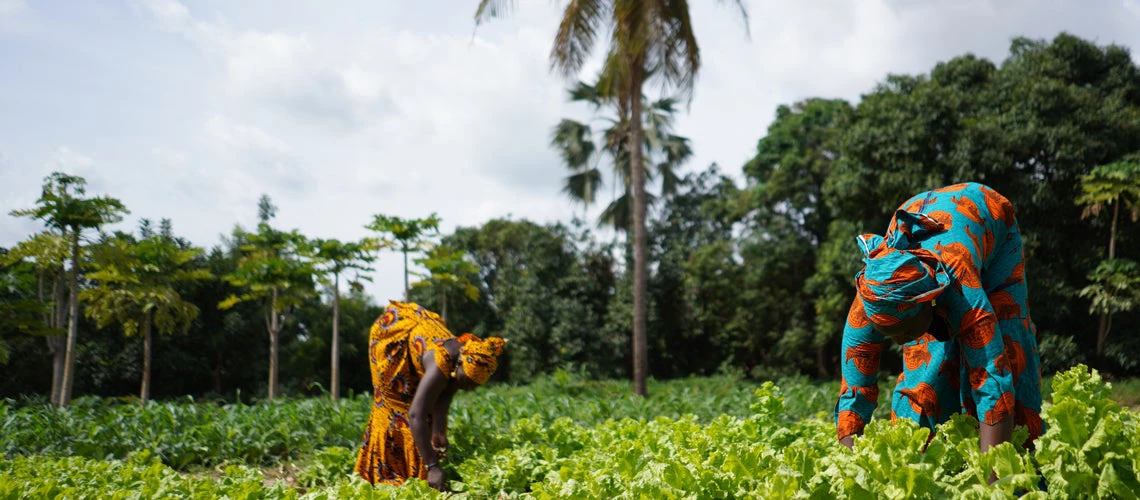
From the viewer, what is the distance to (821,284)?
15961 millimetres

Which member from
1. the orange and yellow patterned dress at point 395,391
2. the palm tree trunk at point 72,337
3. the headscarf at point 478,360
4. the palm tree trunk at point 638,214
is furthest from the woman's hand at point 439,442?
the palm tree trunk at point 638,214

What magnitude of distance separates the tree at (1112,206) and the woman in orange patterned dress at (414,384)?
1078 cm

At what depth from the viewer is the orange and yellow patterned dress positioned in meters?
4.03

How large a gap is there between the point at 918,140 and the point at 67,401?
1264cm

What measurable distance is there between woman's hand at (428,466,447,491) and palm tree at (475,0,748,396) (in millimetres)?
7772

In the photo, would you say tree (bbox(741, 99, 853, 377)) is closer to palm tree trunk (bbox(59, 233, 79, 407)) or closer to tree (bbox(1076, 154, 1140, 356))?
tree (bbox(1076, 154, 1140, 356))

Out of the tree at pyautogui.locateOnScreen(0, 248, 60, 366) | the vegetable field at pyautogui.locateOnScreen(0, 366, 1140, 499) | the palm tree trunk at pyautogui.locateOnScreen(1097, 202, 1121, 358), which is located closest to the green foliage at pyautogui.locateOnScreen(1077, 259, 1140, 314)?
the palm tree trunk at pyautogui.locateOnScreen(1097, 202, 1121, 358)

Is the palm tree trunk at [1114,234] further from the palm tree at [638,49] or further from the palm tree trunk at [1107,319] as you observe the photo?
the palm tree at [638,49]

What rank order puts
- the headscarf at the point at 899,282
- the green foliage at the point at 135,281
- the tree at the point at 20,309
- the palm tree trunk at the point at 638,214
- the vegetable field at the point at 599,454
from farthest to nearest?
the palm tree trunk at the point at 638,214 → the green foliage at the point at 135,281 → the tree at the point at 20,309 → the headscarf at the point at 899,282 → the vegetable field at the point at 599,454

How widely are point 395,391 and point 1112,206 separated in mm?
12135

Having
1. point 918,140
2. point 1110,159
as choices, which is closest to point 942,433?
point 918,140

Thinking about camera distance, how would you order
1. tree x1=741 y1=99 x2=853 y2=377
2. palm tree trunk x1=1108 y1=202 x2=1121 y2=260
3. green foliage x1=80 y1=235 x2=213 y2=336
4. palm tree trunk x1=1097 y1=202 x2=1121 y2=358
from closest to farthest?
green foliage x1=80 y1=235 x2=213 y2=336, palm tree trunk x1=1108 y1=202 x2=1121 y2=260, palm tree trunk x1=1097 y1=202 x2=1121 y2=358, tree x1=741 y1=99 x2=853 y2=377

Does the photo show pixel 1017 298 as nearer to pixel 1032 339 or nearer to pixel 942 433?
pixel 1032 339

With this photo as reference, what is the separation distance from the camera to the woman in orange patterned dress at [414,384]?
3721 mm
